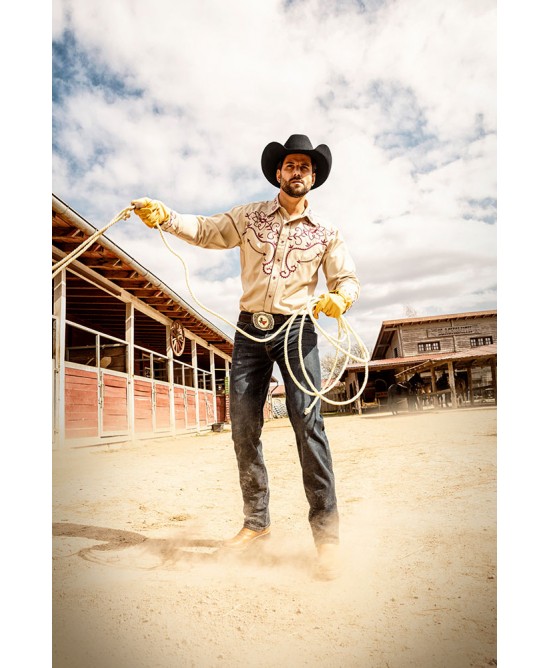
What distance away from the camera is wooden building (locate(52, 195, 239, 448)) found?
4.39m

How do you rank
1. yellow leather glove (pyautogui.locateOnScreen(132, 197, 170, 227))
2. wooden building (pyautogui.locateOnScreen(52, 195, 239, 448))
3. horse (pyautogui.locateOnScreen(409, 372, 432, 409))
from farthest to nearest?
1. horse (pyautogui.locateOnScreen(409, 372, 432, 409))
2. wooden building (pyautogui.locateOnScreen(52, 195, 239, 448))
3. yellow leather glove (pyautogui.locateOnScreen(132, 197, 170, 227))

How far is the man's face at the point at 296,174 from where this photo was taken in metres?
1.71

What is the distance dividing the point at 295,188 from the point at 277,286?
0.37 meters

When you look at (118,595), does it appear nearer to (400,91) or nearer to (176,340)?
(400,91)

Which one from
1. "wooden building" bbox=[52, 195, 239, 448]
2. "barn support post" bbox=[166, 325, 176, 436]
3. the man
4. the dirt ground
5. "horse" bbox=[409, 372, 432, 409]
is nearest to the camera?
the dirt ground

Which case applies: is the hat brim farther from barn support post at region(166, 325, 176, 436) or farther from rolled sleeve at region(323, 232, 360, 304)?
barn support post at region(166, 325, 176, 436)

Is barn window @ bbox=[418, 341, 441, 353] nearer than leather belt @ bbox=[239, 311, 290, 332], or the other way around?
leather belt @ bbox=[239, 311, 290, 332]

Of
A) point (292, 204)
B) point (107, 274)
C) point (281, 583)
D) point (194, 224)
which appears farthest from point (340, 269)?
point (107, 274)

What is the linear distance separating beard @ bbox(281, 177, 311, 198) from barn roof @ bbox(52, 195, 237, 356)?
7.95ft

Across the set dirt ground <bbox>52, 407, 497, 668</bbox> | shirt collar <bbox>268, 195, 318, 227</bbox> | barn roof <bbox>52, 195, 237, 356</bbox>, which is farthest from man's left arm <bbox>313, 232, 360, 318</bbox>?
barn roof <bbox>52, 195, 237, 356</bbox>

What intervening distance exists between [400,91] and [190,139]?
77 centimetres

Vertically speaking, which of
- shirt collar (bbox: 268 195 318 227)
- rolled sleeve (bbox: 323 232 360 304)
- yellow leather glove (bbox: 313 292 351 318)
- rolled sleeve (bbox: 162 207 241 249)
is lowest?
yellow leather glove (bbox: 313 292 351 318)

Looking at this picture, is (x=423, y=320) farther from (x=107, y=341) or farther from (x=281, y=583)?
(x=107, y=341)

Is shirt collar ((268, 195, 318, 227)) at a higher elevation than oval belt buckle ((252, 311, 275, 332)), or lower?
higher
